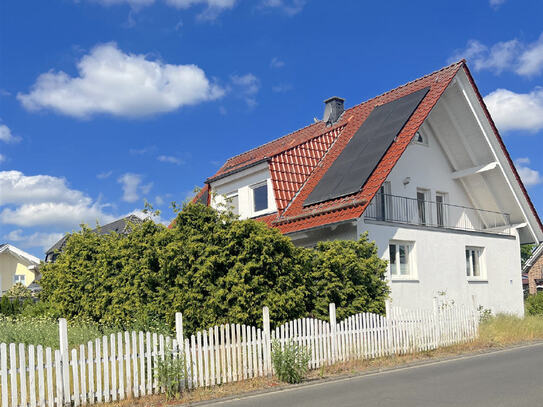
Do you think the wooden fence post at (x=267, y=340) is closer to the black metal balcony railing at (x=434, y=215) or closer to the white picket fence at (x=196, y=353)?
the white picket fence at (x=196, y=353)

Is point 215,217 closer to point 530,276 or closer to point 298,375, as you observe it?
point 298,375

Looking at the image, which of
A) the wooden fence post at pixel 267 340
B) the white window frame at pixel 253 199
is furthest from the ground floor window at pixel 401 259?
the wooden fence post at pixel 267 340

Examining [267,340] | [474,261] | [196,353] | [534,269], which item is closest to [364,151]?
[474,261]

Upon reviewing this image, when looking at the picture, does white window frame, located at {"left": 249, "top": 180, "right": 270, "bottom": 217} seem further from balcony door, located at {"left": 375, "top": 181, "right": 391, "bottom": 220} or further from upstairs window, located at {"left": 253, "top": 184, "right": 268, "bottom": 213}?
balcony door, located at {"left": 375, "top": 181, "right": 391, "bottom": 220}

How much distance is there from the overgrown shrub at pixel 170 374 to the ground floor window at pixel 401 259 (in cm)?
1020

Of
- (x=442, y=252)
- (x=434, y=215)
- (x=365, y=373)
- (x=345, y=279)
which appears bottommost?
(x=365, y=373)

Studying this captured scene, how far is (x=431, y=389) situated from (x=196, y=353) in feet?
13.5

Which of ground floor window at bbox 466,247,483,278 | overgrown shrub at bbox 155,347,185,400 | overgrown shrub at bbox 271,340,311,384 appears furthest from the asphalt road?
ground floor window at bbox 466,247,483,278

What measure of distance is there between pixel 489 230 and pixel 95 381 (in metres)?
18.9

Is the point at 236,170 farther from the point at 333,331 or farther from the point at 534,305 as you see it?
the point at 534,305

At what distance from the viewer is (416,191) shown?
21.2 metres

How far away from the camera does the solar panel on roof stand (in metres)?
18.0

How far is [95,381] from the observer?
30.1 feet

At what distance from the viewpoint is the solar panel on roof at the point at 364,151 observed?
18031 mm
